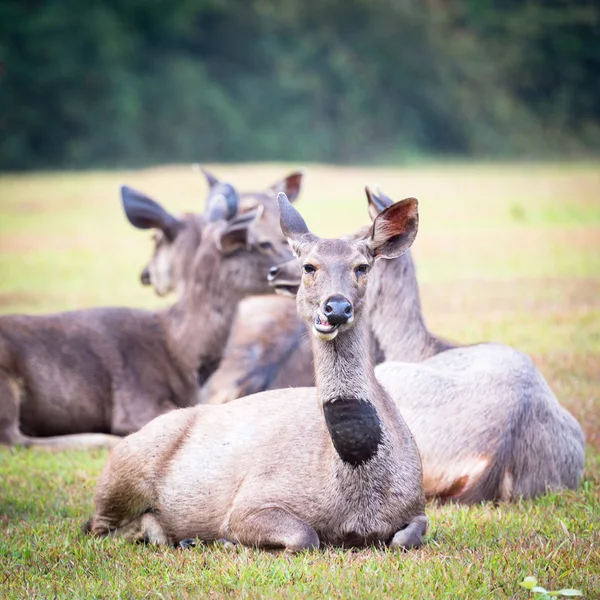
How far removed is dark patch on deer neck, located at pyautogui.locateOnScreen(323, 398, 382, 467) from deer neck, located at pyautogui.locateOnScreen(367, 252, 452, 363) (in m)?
2.53

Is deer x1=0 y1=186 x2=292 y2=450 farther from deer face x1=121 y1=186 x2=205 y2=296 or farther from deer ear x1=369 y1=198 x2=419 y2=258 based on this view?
deer ear x1=369 y1=198 x2=419 y2=258

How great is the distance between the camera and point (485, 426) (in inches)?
244

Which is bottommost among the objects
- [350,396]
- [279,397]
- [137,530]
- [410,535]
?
[137,530]

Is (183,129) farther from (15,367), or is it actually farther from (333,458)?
(333,458)

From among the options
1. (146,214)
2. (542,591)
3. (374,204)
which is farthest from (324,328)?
(146,214)

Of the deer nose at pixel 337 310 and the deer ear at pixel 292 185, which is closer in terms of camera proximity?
the deer nose at pixel 337 310

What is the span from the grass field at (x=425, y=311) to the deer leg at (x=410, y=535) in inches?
2.8

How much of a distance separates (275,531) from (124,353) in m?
3.75

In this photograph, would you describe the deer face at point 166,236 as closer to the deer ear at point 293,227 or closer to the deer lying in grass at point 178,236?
the deer lying in grass at point 178,236

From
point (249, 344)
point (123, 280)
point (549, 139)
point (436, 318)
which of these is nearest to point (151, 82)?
point (549, 139)

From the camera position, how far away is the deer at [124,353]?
820 centimetres

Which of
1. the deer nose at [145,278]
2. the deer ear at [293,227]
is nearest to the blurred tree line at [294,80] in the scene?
the deer nose at [145,278]

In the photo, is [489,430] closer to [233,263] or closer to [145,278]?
[233,263]

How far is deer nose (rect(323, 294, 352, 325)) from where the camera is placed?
4.94 m
